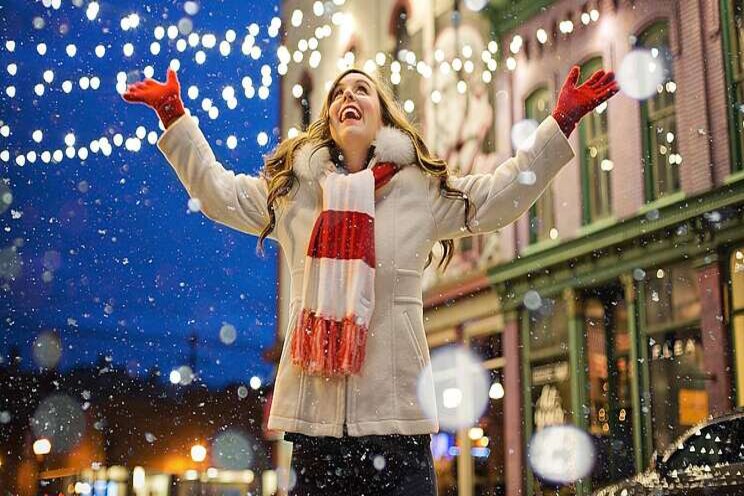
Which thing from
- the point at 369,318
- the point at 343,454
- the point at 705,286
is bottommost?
the point at 343,454

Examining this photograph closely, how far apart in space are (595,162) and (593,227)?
0.65m

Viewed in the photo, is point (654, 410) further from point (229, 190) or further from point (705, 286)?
point (229, 190)

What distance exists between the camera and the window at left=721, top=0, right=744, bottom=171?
790 centimetres

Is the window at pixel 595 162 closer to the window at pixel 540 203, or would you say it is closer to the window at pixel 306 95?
the window at pixel 540 203

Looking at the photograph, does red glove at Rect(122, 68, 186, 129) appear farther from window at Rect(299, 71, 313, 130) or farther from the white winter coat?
window at Rect(299, 71, 313, 130)

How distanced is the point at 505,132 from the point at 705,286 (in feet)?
11.1

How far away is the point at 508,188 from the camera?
291 centimetres

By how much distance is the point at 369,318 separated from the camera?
2.75 metres

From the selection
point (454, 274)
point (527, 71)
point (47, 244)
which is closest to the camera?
point (527, 71)

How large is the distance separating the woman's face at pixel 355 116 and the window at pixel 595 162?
686cm

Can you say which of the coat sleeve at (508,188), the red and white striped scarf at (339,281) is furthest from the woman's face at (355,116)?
the coat sleeve at (508,188)

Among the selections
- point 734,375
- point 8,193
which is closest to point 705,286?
point 734,375

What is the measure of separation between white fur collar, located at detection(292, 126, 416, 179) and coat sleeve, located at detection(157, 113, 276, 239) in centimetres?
16

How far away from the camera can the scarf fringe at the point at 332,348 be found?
267 cm
